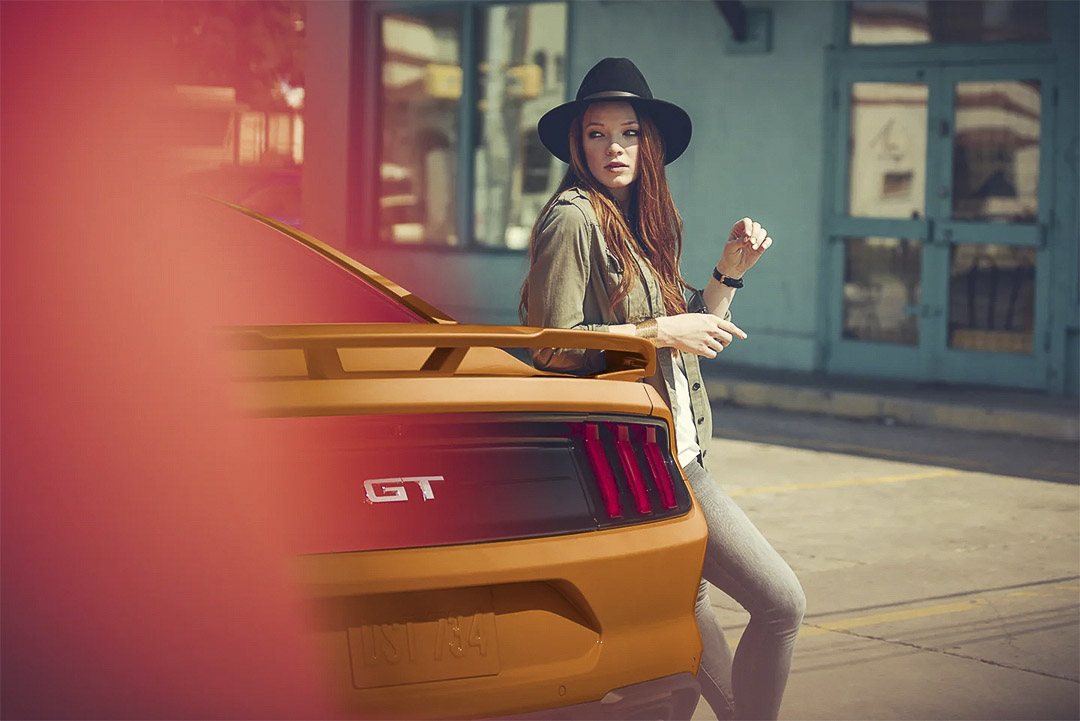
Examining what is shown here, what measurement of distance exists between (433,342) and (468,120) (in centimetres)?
1340

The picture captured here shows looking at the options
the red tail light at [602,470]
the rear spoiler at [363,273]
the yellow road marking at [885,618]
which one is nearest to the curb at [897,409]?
the yellow road marking at [885,618]

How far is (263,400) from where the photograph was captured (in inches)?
105

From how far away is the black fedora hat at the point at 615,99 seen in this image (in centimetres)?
392

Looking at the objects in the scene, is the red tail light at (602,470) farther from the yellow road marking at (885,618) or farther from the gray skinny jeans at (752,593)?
the yellow road marking at (885,618)

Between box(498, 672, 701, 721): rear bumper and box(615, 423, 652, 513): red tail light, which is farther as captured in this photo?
box(615, 423, 652, 513): red tail light

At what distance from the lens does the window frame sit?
1595 cm

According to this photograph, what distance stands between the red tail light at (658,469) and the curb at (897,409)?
813 cm

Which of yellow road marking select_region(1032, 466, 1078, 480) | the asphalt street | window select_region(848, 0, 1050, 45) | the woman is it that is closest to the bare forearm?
the woman

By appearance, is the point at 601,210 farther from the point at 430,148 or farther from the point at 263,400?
the point at 430,148

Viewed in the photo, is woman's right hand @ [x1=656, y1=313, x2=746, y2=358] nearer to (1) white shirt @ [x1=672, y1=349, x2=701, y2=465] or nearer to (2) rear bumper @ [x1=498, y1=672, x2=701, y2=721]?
(1) white shirt @ [x1=672, y1=349, x2=701, y2=465]

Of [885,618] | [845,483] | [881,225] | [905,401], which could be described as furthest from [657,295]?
[881,225]

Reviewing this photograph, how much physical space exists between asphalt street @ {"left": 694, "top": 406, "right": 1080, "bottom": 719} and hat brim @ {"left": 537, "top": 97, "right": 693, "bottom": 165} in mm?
1720

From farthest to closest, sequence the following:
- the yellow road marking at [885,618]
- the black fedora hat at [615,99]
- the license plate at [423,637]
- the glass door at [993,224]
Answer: the glass door at [993,224], the yellow road marking at [885,618], the black fedora hat at [615,99], the license plate at [423,637]

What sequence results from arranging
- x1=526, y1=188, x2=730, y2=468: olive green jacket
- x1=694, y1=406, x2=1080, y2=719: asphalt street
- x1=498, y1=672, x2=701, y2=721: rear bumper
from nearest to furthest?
x1=498, y1=672, x2=701, y2=721: rear bumper → x1=526, y1=188, x2=730, y2=468: olive green jacket → x1=694, y1=406, x2=1080, y2=719: asphalt street
